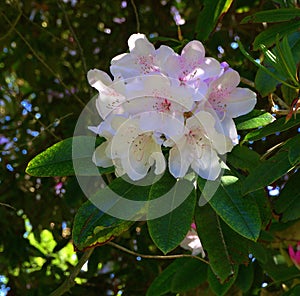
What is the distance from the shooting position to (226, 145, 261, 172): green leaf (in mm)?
1174

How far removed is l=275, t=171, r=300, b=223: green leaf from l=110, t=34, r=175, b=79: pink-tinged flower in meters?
0.39

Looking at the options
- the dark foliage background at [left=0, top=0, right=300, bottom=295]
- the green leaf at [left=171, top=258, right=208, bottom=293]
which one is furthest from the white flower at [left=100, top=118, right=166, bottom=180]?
the dark foliage background at [left=0, top=0, right=300, bottom=295]

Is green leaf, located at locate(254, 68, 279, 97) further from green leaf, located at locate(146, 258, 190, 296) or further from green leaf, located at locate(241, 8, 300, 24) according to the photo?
green leaf, located at locate(146, 258, 190, 296)

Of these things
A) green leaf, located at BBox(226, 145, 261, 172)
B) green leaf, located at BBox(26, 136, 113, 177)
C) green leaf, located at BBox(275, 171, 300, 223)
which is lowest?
green leaf, located at BBox(275, 171, 300, 223)

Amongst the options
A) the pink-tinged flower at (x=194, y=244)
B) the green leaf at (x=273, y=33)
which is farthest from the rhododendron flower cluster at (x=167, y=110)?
the pink-tinged flower at (x=194, y=244)

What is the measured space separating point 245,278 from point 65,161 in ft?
1.95

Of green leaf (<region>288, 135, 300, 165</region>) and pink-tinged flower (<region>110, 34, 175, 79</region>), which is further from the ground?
pink-tinged flower (<region>110, 34, 175, 79</region>)

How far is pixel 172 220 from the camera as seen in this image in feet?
3.55

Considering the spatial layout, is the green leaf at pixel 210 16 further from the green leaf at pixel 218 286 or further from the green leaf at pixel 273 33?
the green leaf at pixel 218 286

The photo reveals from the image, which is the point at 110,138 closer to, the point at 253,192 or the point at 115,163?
the point at 115,163

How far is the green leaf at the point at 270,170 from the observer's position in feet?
3.58

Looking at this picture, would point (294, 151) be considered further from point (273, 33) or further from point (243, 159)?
point (273, 33)


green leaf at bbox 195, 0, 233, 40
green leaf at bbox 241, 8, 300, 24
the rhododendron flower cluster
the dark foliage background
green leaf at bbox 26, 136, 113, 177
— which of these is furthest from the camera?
the dark foliage background

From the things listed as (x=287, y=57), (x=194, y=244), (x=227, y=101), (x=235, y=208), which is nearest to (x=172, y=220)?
(x=235, y=208)
